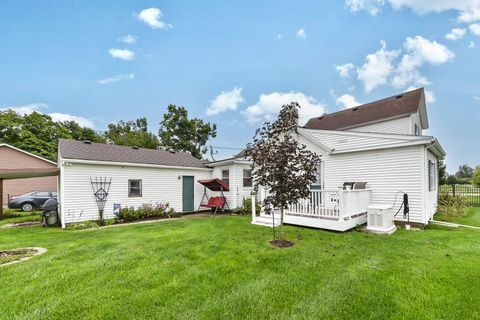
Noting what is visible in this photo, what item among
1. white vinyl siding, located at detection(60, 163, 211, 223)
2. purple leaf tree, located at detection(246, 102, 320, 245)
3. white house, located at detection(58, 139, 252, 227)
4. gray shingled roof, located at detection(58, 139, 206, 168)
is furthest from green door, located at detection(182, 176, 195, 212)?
purple leaf tree, located at detection(246, 102, 320, 245)

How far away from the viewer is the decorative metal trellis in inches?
409

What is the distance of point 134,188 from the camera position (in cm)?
1167

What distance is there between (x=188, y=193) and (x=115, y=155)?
4.33 meters

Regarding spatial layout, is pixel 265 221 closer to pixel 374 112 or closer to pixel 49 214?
pixel 49 214

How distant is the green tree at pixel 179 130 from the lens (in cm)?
2919

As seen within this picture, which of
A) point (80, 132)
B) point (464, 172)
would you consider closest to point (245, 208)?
point (80, 132)

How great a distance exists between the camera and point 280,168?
5512 millimetres

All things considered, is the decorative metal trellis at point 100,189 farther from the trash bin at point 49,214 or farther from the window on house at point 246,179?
the window on house at point 246,179

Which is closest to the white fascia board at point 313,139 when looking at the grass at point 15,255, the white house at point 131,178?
the white house at point 131,178

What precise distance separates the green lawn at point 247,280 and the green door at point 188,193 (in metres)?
7.51

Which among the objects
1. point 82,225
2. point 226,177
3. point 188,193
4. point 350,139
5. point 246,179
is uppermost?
point 350,139

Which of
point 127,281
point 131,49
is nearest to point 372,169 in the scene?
point 127,281

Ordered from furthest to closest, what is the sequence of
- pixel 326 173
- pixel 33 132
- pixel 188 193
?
pixel 33 132 < pixel 188 193 < pixel 326 173

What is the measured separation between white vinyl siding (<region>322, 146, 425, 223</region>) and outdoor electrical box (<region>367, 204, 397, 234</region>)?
1.24 m
